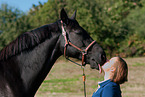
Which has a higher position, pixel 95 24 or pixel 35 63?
pixel 95 24

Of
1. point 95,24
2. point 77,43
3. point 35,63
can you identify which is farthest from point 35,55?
point 95,24

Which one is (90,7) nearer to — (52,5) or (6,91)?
(52,5)

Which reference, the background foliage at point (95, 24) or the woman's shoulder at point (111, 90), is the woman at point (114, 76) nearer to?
the woman's shoulder at point (111, 90)

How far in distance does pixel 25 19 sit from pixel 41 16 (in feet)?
9.55

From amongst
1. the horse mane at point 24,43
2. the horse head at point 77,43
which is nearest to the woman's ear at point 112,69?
the horse head at point 77,43

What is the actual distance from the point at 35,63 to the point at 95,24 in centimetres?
2580

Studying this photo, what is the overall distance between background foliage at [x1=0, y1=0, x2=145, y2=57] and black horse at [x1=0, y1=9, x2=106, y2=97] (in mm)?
24279

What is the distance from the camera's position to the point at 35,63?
2.55 m

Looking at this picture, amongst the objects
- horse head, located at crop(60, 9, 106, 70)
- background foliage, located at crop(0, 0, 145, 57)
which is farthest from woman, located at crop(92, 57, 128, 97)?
background foliage, located at crop(0, 0, 145, 57)

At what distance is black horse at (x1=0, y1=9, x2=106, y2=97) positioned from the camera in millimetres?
2400

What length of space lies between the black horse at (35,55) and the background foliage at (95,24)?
24.3m

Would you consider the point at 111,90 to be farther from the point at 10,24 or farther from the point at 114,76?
the point at 10,24

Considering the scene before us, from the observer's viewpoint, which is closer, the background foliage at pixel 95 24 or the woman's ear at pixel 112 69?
the woman's ear at pixel 112 69

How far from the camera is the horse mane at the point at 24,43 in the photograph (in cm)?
251
